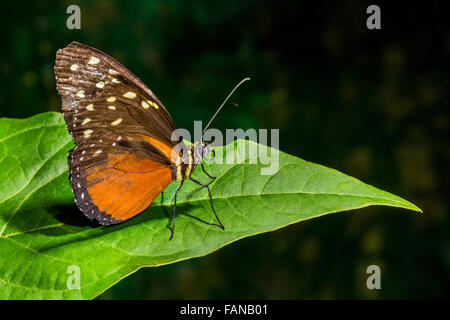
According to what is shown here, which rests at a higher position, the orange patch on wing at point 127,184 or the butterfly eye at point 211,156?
the butterfly eye at point 211,156

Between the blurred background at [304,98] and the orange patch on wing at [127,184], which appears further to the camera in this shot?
the blurred background at [304,98]

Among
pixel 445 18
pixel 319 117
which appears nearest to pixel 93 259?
pixel 319 117

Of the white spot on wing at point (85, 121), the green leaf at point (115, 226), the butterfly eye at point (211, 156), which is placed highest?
the white spot on wing at point (85, 121)

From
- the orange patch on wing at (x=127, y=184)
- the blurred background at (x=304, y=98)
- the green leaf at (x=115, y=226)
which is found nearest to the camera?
the green leaf at (x=115, y=226)

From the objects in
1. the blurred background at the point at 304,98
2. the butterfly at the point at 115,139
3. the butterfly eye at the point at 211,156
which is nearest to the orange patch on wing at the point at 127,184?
the butterfly at the point at 115,139

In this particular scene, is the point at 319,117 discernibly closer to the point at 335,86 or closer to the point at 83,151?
the point at 335,86

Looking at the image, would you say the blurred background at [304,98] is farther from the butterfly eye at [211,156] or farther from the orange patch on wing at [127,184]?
Answer: the butterfly eye at [211,156]

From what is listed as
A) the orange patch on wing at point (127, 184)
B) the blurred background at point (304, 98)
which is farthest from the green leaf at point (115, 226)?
the blurred background at point (304, 98)

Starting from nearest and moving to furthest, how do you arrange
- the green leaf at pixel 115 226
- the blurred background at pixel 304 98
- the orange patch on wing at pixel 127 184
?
1. the green leaf at pixel 115 226
2. the orange patch on wing at pixel 127 184
3. the blurred background at pixel 304 98
